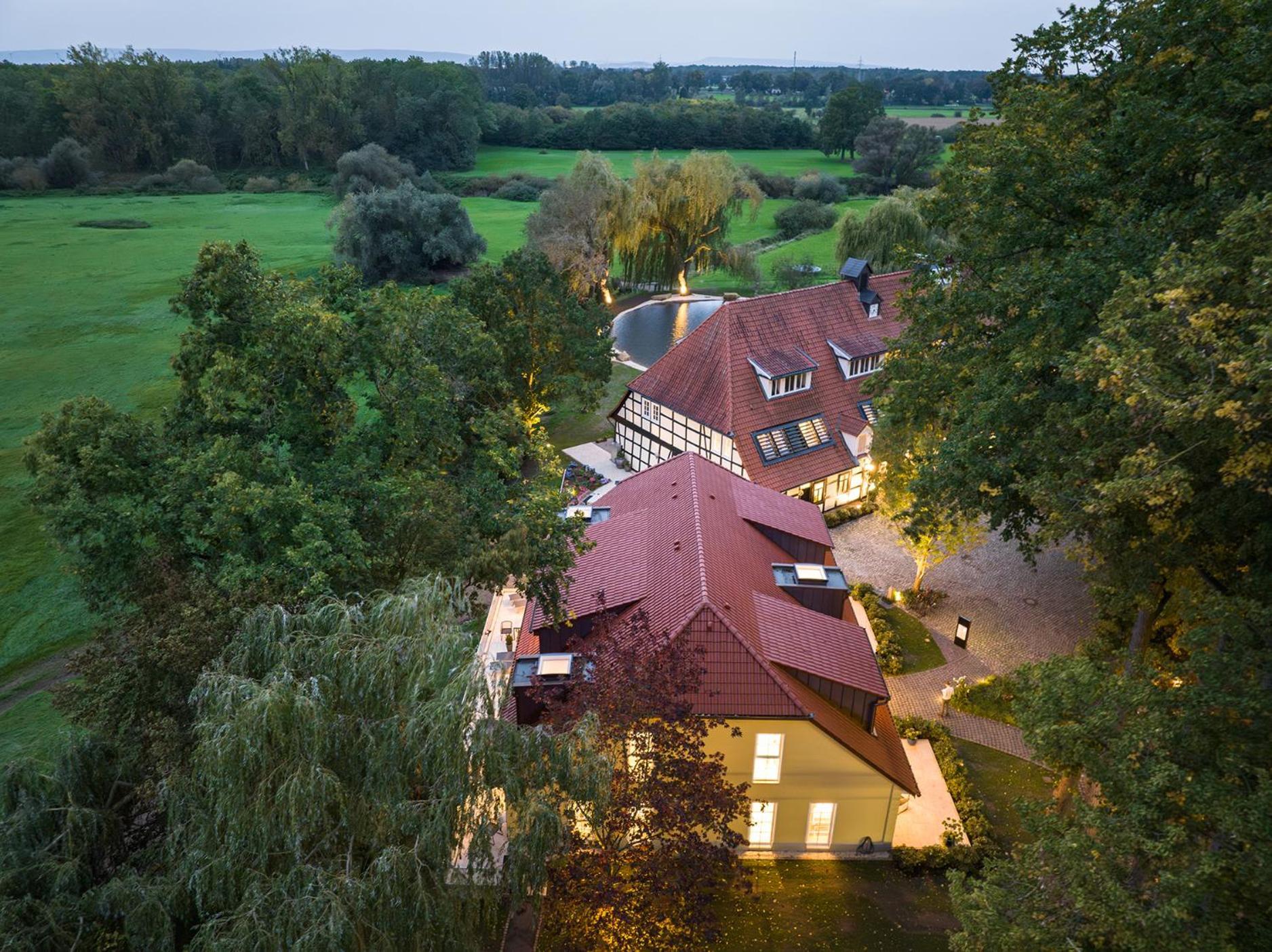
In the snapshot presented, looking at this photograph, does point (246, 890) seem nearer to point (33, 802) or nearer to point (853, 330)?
point (33, 802)

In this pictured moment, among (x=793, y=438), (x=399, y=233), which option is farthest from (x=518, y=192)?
(x=793, y=438)

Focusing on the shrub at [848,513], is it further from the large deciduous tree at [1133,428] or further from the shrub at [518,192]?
the shrub at [518,192]

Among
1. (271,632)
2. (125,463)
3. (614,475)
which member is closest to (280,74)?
(614,475)

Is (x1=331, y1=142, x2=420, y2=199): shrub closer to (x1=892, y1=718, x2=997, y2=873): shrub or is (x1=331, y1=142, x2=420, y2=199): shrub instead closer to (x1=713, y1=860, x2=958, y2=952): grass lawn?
(x1=892, y1=718, x2=997, y2=873): shrub

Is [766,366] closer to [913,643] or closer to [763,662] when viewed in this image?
[913,643]

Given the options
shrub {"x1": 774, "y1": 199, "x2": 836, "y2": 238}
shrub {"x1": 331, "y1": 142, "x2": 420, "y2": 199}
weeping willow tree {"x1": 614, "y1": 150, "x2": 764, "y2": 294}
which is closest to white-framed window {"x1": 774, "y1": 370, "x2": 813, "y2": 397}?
weeping willow tree {"x1": 614, "y1": 150, "x2": 764, "y2": 294}

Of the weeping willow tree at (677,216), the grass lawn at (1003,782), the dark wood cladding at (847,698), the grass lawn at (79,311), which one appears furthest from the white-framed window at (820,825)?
the weeping willow tree at (677,216)
